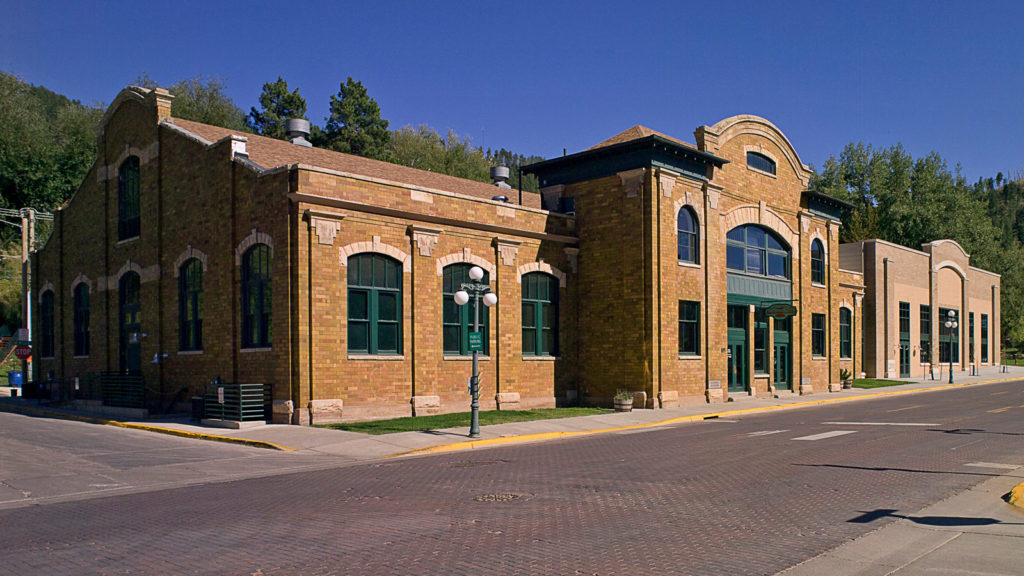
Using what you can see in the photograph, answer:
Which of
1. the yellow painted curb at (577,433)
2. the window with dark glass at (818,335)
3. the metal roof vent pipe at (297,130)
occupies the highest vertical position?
the metal roof vent pipe at (297,130)

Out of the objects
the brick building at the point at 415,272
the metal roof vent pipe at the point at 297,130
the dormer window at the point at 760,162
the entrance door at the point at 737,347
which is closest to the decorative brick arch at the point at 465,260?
the brick building at the point at 415,272

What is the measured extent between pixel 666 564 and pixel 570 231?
934 inches

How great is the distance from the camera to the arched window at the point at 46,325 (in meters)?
36.4

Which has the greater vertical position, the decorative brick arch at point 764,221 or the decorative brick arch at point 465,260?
the decorative brick arch at point 764,221

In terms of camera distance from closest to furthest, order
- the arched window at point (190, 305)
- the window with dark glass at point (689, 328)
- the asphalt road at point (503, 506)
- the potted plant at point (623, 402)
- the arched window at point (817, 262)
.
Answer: the asphalt road at point (503, 506)
the arched window at point (190, 305)
the potted plant at point (623, 402)
the window with dark glass at point (689, 328)
the arched window at point (817, 262)

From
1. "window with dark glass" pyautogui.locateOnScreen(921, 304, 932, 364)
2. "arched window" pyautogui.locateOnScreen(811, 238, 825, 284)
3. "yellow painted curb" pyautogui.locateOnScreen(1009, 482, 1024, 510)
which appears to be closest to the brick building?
"arched window" pyautogui.locateOnScreen(811, 238, 825, 284)

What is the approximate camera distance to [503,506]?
A: 10.6 m

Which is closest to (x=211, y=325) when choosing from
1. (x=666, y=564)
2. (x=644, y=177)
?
(x=644, y=177)

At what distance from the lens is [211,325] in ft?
83.1

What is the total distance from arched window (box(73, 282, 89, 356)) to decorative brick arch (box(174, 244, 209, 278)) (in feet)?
29.0

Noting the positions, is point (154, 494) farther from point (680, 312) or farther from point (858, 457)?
point (680, 312)

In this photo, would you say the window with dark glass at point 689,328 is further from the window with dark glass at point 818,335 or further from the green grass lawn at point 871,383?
the green grass lawn at point 871,383

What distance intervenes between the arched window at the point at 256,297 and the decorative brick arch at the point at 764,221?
1834 cm

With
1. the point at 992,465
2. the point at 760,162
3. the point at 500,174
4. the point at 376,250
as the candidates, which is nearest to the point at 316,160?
the point at 376,250
